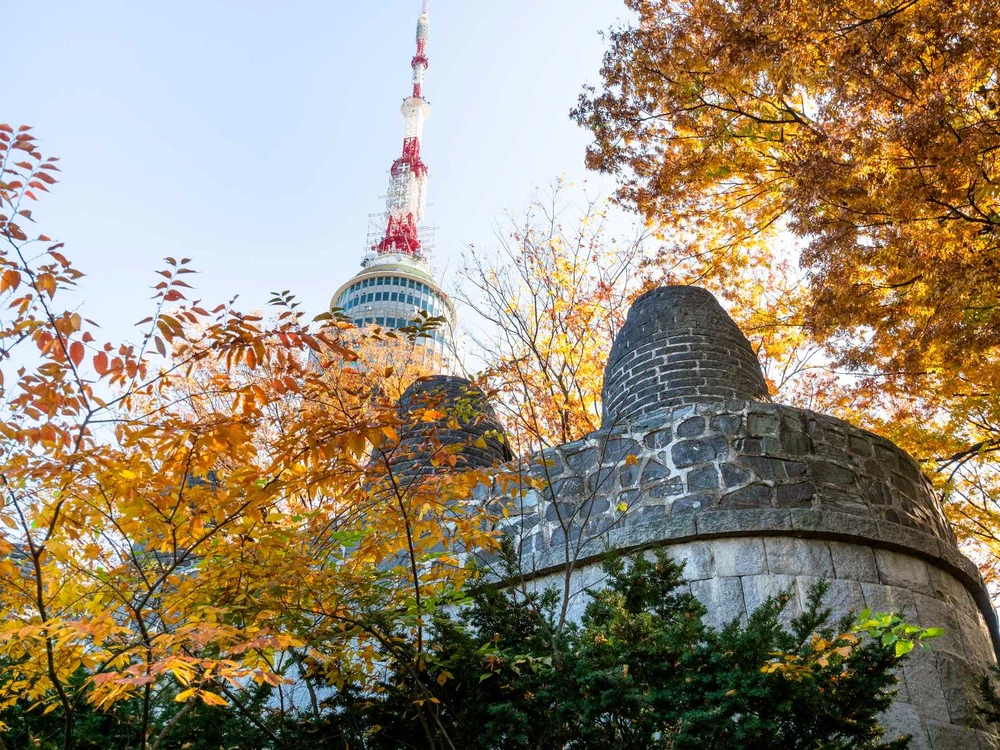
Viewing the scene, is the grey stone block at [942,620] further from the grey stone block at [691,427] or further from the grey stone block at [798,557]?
the grey stone block at [691,427]

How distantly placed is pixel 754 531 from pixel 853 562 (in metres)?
0.78

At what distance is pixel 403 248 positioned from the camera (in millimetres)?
70812

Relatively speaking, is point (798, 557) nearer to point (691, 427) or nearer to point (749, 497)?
point (749, 497)

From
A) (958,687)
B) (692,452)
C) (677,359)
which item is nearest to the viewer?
(958,687)

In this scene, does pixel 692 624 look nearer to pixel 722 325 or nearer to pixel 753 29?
pixel 722 325

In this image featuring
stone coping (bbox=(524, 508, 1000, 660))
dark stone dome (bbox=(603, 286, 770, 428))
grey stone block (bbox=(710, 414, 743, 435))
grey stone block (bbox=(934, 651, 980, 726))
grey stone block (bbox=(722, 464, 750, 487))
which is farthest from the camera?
dark stone dome (bbox=(603, 286, 770, 428))

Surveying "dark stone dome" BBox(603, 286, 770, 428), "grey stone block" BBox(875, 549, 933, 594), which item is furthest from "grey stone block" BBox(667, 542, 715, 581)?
"dark stone dome" BBox(603, 286, 770, 428)

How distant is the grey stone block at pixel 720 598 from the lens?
5422 millimetres

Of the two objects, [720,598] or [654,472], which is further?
[654,472]

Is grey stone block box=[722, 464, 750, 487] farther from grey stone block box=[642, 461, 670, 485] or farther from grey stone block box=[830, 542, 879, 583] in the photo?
grey stone block box=[830, 542, 879, 583]

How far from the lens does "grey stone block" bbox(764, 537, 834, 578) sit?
562cm

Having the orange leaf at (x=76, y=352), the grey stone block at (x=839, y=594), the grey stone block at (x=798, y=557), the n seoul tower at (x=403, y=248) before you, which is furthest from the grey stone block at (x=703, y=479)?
the n seoul tower at (x=403, y=248)

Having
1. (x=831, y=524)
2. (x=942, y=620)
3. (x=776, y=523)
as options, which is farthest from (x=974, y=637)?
(x=776, y=523)

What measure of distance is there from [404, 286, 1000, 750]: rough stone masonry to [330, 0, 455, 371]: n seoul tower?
55672 millimetres
